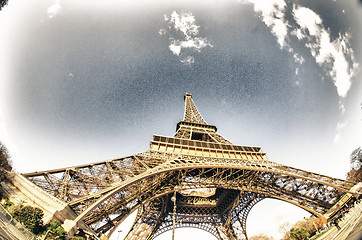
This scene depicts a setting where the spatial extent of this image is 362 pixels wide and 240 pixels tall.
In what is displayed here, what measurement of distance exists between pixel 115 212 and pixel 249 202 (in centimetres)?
1605

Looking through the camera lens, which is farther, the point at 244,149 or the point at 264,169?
the point at 244,149

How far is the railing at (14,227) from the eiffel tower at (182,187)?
51.8 inches

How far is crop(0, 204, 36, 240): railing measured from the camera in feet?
20.9

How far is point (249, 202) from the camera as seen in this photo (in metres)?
21.1

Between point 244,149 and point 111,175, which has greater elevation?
point 244,149

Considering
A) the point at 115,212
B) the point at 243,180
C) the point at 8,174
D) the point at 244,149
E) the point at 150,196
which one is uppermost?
the point at 244,149

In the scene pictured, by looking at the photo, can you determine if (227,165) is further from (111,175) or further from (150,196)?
(111,175)

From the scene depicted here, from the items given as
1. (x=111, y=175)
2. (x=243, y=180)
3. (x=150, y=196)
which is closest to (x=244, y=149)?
(x=243, y=180)

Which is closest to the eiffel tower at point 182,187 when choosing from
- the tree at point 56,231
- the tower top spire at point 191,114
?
the tree at point 56,231

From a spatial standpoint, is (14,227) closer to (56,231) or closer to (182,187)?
(56,231)

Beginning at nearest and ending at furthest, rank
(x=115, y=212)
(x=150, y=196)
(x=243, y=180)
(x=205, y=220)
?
1. (x=115, y=212)
2. (x=150, y=196)
3. (x=243, y=180)
4. (x=205, y=220)

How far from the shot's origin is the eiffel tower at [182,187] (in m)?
10.4

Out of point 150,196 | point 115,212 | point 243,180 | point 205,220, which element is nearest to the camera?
point 115,212

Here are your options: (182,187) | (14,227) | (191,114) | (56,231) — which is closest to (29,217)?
(14,227)
